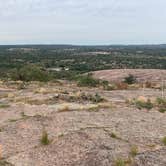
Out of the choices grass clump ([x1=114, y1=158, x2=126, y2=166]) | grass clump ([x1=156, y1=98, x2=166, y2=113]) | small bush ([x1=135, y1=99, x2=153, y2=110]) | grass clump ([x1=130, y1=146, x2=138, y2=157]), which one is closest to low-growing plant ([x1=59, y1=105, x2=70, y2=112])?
small bush ([x1=135, y1=99, x2=153, y2=110])

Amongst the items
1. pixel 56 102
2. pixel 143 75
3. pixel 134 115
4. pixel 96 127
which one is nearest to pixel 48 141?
pixel 96 127

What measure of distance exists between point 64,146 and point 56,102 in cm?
950

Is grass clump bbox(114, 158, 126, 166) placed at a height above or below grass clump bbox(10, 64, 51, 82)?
above

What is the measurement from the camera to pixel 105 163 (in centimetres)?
1117

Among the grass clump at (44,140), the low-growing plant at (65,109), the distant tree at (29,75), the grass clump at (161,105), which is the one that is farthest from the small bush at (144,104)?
the distant tree at (29,75)

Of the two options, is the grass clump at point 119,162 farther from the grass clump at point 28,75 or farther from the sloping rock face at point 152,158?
the grass clump at point 28,75

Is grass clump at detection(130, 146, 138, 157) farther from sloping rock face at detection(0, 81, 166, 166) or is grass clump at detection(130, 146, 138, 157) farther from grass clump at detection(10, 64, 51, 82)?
grass clump at detection(10, 64, 51, 82)

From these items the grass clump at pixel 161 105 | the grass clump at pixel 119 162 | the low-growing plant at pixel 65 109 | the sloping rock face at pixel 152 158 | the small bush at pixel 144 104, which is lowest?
the grass clump at pixel 161 105

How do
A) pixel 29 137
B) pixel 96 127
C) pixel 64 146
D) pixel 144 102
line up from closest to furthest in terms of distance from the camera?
pixel 64 146
pixel 29 137
pixel 96 127
pixel 144 102

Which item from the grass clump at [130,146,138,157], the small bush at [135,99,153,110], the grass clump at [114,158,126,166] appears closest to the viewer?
the grass clump at [114,158,126,166]

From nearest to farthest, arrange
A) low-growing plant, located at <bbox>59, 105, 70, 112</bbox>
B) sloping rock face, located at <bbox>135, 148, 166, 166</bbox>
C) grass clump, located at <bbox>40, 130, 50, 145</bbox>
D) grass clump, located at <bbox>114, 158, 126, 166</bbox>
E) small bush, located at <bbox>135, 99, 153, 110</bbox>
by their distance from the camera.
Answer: grass clump, located at <bbox>114, 158, 126, 166</bbox> < sloping rock face, located at <bbox>135, 148, 166, 166</bbox> < grass clump, located at <bbox>40, 130, 50, 145</bbox> < low-growing plant, located at <bbox>59, 105, 70, 112</bbox> < small bush, located at <bbox>135, 99, 153, 110</bbox>

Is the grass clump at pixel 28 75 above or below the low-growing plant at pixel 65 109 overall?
below

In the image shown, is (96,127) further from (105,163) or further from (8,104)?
(8,104)

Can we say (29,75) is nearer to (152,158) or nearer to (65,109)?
(65,109)
